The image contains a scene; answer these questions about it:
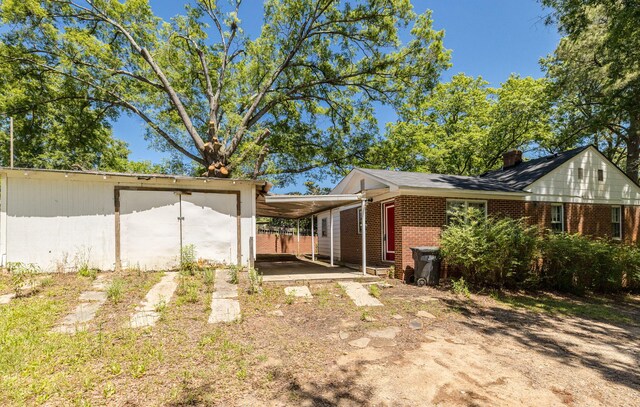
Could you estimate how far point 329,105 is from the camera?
62.3ft

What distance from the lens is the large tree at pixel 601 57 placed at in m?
9.31

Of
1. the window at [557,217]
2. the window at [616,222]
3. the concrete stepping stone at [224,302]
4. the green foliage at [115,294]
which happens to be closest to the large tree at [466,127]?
the window at [616,222]

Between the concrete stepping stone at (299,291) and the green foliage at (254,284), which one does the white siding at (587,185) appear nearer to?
the concrete stepping stone at (299,291)

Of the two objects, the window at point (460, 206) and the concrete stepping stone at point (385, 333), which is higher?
the window at point (460, 206)

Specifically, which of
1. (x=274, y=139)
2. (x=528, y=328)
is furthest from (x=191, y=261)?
Result: (x=274, y=139)

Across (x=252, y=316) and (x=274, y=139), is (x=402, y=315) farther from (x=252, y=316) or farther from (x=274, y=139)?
(x=274, y=139)

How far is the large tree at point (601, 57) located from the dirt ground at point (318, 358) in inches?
319

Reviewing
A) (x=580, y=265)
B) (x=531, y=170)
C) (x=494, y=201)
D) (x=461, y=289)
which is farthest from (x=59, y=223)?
(x=531, y=170)

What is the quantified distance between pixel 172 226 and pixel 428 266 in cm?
724

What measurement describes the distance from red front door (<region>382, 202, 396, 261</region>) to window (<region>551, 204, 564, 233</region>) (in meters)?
6.39

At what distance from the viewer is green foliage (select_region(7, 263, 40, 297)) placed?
655cm

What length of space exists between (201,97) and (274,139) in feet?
18.6

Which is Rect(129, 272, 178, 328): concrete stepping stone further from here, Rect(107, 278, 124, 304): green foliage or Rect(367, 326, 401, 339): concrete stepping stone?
Rect(367, 326, 401, 339): concrete stepping stone

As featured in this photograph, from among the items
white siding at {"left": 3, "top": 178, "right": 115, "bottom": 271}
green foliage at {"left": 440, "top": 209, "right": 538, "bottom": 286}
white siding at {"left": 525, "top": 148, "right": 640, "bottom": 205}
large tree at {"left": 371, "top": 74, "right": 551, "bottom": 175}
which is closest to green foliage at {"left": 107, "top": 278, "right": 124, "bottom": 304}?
white siding at {"left": 3, "top": 178, "right": 115, "bottom": 271}
